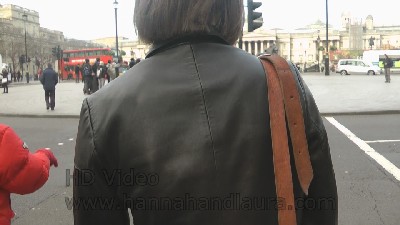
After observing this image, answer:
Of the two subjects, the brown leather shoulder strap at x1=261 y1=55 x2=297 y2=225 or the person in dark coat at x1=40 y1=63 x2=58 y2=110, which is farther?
the person in dark coat at x1=40 y1=63 x2=58 y2=110

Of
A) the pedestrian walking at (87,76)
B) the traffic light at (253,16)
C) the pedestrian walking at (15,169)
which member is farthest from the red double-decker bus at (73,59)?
the pedestrian walking at (15,169)

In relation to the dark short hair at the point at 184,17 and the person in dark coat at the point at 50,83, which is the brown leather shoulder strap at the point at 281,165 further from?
the person in dark coat at the point at 50,83

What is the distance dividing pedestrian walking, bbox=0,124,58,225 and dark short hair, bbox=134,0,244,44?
1.30 metres

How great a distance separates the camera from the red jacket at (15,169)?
2.37 m

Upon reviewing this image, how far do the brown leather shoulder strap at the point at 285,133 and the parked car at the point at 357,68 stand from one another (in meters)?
49.6

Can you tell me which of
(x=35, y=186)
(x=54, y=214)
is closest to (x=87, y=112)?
(x=35, y=186)

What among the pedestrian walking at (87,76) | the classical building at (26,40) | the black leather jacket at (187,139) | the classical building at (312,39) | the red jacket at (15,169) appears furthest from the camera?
the classical building at (312,39)

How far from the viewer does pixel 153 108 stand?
1.33 metres

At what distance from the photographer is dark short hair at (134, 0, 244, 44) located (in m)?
1.40

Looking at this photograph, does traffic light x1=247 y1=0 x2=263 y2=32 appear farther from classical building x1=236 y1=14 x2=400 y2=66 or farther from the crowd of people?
classical building x1=236 y1=14 x2=400 y2=66

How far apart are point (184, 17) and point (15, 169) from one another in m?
1.55

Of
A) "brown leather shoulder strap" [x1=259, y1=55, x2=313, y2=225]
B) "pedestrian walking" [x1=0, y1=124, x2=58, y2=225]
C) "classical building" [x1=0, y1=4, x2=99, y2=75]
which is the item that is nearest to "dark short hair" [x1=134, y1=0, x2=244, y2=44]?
"brown leather shoulder strap" [x1=259, y1=55, x2=313, y2=225]

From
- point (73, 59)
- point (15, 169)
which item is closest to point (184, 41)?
point (15, 169)

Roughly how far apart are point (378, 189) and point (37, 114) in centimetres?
1232
